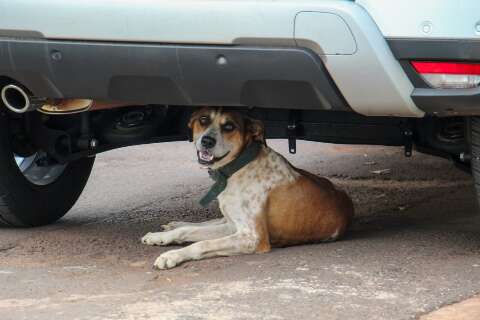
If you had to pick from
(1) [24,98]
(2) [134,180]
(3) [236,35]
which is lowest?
(2) [134,180]

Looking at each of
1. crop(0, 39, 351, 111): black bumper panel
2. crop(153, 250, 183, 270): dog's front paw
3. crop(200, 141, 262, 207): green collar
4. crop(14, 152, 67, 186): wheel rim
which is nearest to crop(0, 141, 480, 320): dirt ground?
crop(153, 250, 183, 270): dog's front paw

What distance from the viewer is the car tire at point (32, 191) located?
4711 mm

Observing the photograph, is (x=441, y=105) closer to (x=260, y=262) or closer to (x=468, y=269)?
(x=468, y=269)

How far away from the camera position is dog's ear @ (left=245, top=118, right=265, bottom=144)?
180 inches

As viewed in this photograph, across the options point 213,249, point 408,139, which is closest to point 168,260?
point 213,249

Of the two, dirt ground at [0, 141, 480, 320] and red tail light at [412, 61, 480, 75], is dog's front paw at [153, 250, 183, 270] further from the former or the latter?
red tail light at [412, 61, 480, 75]

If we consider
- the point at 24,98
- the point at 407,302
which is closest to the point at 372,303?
the point at 407,302

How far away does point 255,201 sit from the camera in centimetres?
459

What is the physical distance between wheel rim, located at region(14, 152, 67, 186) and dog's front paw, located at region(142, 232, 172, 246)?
67 cm

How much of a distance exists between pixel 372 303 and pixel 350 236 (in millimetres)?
1358

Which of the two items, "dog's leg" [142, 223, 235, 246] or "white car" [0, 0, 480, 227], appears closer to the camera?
"white car" [0, 0, 480, 227]

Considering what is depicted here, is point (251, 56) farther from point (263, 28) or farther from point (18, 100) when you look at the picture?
point (18, 100)

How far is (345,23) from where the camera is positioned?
11.5ft

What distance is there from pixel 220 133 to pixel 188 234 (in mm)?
549
